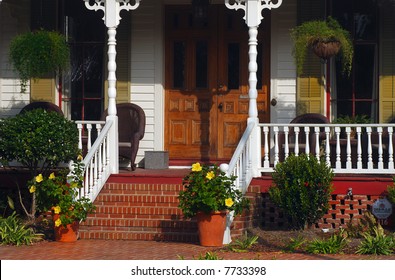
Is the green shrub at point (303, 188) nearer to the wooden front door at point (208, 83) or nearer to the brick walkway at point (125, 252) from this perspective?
the brick walkway at point (125, 252)

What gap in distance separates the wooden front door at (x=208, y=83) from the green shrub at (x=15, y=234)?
417 cm

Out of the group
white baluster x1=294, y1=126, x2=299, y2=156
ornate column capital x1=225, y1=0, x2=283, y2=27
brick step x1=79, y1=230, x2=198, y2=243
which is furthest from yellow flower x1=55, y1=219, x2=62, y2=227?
ornate column capital x1=225, y1=0, x2=283, y2=27

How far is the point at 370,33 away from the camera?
17234 millimetres

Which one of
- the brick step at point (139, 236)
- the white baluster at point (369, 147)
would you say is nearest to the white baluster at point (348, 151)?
the white baluster at point (369, 147)

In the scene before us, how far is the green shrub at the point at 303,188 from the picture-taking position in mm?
14312

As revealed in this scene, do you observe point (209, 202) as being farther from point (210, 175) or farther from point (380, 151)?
point (380, 151)

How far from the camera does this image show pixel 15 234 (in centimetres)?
1401

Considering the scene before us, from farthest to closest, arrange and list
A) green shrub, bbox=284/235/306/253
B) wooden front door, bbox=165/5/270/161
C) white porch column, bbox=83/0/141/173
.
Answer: wooden front door, bbox=165/5/270/161, white porch column, bbox=83/0/141/173, green shrub, bbox=284/235/306/253

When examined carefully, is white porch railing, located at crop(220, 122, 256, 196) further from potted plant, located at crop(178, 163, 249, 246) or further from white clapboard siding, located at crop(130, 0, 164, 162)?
white clapboard siding, located at crop(130, 0, 164, 162)

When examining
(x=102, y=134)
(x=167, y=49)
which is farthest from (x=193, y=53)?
(x=102, y=134)

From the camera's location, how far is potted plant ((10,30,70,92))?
54.0 feet

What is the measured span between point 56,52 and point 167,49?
7.17 feet

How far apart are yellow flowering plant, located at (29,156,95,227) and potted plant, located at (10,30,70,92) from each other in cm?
270

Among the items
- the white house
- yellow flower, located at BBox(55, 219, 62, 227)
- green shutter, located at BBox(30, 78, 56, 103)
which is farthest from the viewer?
green shutter, located at BBox(30, 78, 56, 103)
